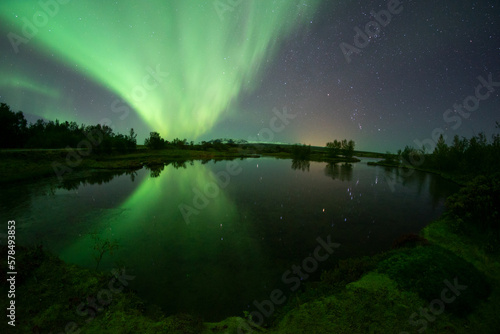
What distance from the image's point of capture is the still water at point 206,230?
24.9ft

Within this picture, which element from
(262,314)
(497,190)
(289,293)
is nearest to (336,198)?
(497,190)

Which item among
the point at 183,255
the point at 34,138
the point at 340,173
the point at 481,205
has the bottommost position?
the point at 183,255

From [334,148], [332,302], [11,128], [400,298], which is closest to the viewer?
[332,302]

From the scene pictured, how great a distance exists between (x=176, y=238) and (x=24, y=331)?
6.62 metres

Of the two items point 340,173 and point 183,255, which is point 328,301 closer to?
point 183,255

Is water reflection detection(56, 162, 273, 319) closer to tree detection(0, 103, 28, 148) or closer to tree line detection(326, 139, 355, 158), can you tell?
tree detection(0, 103, 28, 148)

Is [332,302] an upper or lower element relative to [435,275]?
lower

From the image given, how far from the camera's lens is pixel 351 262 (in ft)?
27.1

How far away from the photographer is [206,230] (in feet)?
41.8

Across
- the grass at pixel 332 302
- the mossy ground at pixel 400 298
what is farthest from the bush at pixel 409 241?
the grass at pixel 332 302

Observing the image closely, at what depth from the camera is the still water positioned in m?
7.58

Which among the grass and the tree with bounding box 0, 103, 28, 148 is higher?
the tree with bounding box 0, 103, 28, 148

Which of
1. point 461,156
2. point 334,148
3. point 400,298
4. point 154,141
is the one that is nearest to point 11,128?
point 154,141

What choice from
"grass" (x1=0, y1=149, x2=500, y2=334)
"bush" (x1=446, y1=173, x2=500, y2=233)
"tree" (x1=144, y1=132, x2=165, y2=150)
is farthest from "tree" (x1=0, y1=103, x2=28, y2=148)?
"bush" (x1=446, y1=173, x2=500, y2=233)
